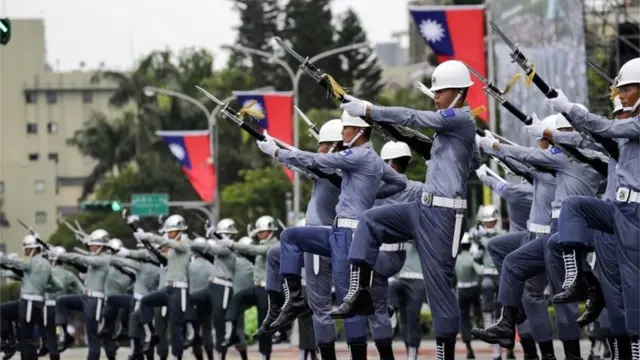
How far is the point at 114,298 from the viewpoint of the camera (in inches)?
1234

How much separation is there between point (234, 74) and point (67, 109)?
40.0 meters

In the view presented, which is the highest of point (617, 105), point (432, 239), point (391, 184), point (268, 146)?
point (617, 105)

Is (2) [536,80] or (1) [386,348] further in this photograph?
(1) [386,348]

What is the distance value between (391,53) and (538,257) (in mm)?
123783

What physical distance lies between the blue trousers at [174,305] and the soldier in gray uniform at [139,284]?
2.72 ft

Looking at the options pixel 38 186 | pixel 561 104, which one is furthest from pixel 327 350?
pixel 38 186

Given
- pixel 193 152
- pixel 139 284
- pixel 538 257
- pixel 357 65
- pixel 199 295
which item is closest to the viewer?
pixel 538 257

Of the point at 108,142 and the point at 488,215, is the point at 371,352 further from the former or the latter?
the point at 108,142

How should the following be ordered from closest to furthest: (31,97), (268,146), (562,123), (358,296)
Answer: (358,296), (268,146), (562,123), (31,97)

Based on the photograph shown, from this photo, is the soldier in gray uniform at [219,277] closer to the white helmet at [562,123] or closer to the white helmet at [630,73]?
the white helmet at [562,123]

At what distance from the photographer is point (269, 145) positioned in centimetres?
1909

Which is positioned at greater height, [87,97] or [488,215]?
[87,97]

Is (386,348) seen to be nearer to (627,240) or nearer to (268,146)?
(268,146)

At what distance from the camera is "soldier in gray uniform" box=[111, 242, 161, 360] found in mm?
30516
